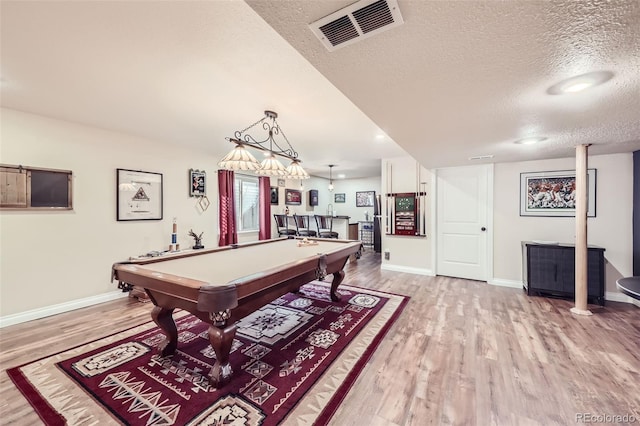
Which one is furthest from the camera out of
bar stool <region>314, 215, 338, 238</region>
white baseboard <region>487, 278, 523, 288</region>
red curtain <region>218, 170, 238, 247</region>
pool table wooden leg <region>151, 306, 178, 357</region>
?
bar stool <region>314, 215, 338, 238</region>

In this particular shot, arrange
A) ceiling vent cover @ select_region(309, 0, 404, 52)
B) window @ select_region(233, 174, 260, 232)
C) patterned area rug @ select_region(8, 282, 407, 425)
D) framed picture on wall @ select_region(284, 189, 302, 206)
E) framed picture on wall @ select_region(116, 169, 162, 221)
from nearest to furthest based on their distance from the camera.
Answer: ceiling vent cover @ select_region(309, 0, 404, 52)
patterned area rug @ select_region(8, 282, 407, 425)
framed picture on wall @ select_region(116, 169, 162, 221)
window @ select_region(233, 174, 260, 232)
framed picture on wall @ select_region(284, 189, 302, 206)

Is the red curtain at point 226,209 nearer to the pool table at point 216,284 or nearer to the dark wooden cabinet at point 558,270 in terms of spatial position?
the pool table at point 216,284

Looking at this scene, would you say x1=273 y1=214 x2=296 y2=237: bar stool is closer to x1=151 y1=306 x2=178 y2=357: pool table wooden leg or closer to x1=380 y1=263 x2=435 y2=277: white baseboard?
x1=380 y1=263 x2=435 y2=277: white baseboard

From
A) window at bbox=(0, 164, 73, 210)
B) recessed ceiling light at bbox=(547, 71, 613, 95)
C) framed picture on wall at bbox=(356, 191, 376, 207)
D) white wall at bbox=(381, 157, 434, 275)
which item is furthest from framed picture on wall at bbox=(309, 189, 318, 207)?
recessed ceiling light at bbox=(547, 71, 613, 95)

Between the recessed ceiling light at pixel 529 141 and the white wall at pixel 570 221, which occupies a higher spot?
the recessed ceiling light at pixel 529 141

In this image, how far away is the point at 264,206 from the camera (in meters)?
5.86

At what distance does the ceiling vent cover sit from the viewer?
2.94ft

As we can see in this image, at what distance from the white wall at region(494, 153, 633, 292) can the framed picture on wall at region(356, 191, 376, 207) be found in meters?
4.25

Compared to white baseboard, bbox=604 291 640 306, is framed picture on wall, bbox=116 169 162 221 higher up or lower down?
higher up

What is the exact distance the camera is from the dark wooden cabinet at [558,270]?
3.27m

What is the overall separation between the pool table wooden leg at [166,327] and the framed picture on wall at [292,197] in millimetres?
4847

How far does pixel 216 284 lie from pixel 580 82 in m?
2.50

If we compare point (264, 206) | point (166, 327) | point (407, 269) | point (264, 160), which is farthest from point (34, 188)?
point (407, 269)

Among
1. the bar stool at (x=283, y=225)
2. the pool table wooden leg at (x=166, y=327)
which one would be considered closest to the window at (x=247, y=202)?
the bar stool at (x=283, y=225)
